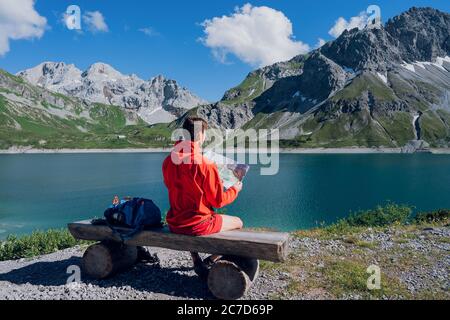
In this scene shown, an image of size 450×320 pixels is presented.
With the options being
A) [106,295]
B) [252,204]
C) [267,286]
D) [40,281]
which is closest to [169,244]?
[106,295]

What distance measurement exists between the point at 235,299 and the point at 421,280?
4758mm

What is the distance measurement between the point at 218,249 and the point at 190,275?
2.33 m

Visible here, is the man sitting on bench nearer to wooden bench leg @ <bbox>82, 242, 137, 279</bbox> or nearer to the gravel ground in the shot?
the gravel ground

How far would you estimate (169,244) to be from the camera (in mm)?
8859

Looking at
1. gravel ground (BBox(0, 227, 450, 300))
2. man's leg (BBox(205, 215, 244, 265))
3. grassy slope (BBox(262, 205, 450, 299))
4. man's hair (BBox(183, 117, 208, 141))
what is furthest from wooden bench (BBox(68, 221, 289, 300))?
man's hair (BBox(183, 117, 208, 141))

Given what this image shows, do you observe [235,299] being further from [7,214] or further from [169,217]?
[7,214]

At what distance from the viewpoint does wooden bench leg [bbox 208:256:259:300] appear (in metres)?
8.37

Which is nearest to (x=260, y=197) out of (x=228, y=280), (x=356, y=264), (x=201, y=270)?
(x=356, y=264)

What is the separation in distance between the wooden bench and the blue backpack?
21 centimetres

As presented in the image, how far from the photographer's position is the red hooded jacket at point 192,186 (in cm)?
786

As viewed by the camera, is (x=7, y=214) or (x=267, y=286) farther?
(x=7, y=214)

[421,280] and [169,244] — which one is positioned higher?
[169,244]

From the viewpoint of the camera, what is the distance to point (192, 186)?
8062mm

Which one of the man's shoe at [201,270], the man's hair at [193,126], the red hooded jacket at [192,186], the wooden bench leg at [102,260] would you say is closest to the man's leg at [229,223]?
the red hooded jacket at [192,186]
